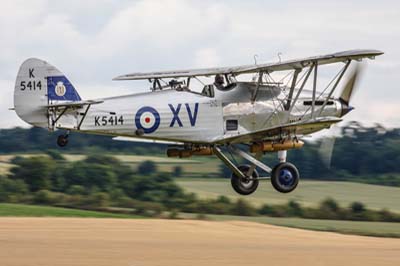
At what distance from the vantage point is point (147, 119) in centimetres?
2767

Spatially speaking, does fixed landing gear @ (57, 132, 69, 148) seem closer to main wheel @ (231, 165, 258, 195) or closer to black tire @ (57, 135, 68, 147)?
black tire @ (57, 135, 68, 147)

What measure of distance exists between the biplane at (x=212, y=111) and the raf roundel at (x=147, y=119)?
0.02 metres

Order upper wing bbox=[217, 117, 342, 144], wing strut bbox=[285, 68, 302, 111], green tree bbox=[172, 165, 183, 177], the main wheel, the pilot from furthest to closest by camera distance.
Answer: green tree bbox=[172, 165, 183, 177] → the main wheel → wing strut bbox=[285, 68, 302, 111] → the pilot → upper wing bbox=[217, 117, 342, 144]

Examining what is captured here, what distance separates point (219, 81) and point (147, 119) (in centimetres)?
227

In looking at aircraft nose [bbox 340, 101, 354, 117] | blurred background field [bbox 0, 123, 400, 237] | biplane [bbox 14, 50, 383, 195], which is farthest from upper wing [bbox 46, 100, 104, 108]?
blurred background field [bbox 0, 123, 400, 237]

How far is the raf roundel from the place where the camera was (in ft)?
90.5

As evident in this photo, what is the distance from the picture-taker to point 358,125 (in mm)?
83375

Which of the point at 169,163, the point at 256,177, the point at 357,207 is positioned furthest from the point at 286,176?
the point at 169,163

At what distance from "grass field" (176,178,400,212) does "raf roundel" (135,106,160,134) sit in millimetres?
35557

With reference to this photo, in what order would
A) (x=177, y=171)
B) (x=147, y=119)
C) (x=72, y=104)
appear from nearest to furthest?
(x=72, y=104)
(x=147, y=119)
(x=177, y=171)

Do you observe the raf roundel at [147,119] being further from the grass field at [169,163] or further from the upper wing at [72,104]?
the grass field at [169,163]

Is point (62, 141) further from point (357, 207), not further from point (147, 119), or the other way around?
point (357, 207)

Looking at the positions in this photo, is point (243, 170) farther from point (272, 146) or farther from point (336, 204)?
point (336, 204)

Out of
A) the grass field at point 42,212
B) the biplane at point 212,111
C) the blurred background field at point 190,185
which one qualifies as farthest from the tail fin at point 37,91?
the blurred background field at point 190,185
